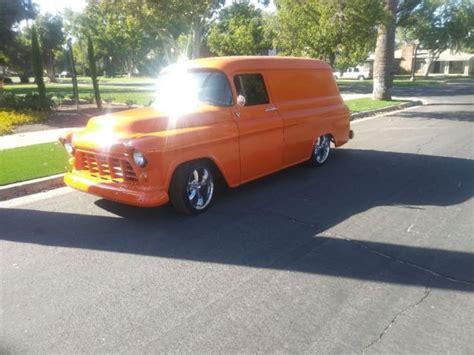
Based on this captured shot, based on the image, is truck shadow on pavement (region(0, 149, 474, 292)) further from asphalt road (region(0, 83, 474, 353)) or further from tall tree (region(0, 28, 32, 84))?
tall tree (region(0, 28, 32, 84))

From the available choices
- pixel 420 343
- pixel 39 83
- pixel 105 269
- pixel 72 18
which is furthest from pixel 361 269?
pixel 72 18

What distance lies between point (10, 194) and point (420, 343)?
19.0 ft

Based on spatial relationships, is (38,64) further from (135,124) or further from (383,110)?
(383,110)

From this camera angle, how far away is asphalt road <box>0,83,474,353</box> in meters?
2.91

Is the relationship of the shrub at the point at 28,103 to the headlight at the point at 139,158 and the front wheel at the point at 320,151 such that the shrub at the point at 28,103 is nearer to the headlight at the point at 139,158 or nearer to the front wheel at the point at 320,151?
the front wheel at the point at 320,151

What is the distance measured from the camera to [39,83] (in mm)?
15844

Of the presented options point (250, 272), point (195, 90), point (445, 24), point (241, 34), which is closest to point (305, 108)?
point (195, 90)

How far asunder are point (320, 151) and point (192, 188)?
3501 millimetres

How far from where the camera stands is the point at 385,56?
18516mm

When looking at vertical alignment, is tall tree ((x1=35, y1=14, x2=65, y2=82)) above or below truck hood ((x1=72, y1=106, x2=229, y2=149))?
above

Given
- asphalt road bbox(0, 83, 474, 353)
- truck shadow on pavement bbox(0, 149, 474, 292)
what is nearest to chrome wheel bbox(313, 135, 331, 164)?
truck shadow on pavement bbox(0, 149, 474, 292)

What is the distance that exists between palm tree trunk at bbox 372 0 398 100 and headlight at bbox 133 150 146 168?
15.8m

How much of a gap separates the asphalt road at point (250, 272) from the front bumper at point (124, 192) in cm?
35

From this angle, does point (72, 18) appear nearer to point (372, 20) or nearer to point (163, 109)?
point (372, 20)
